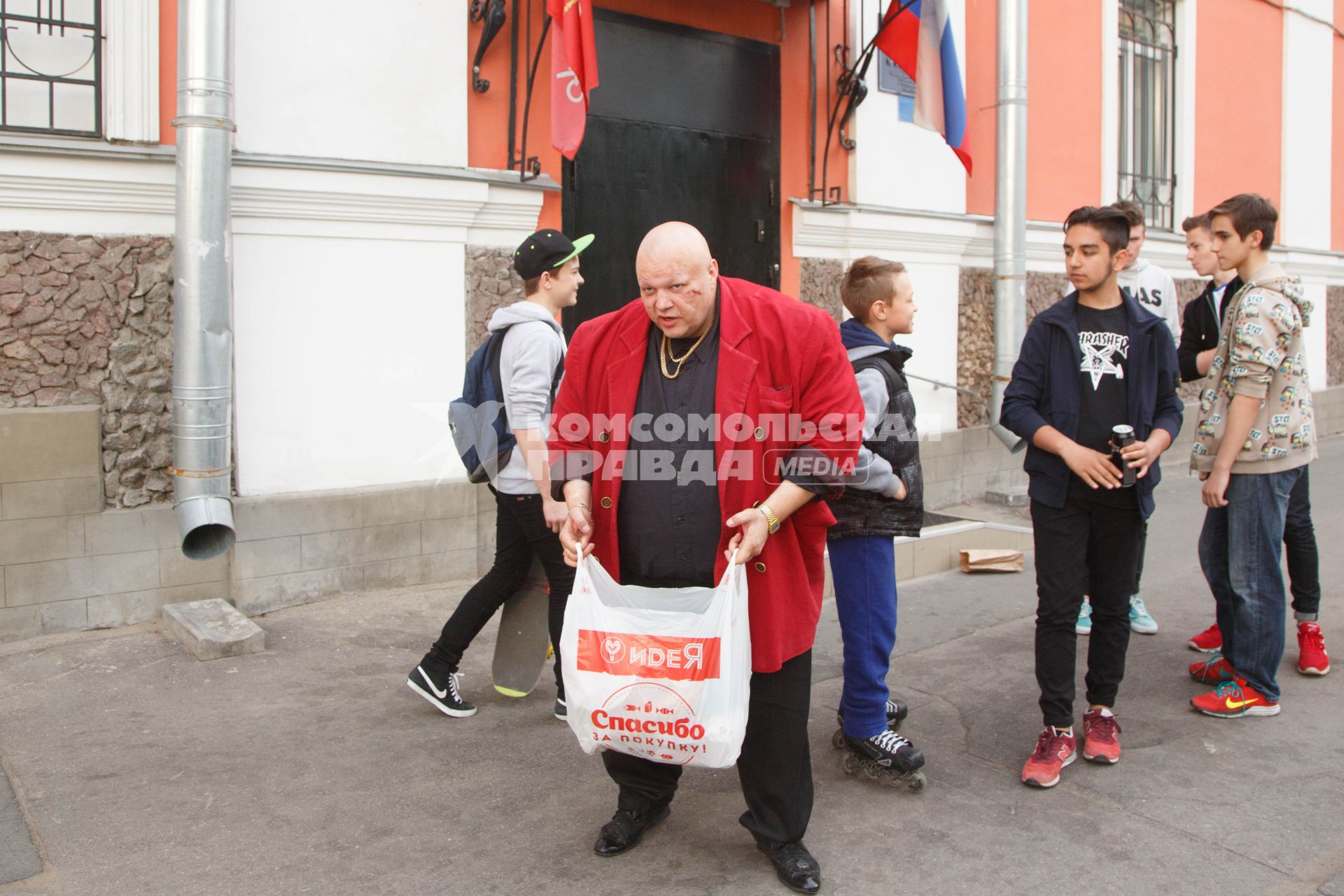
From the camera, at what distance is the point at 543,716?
13.7ft

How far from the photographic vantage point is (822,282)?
25.1ft

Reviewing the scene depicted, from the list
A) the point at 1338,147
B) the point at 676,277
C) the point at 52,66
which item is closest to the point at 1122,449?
the point at 676,277

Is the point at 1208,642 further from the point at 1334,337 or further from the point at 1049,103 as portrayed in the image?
the point at 1334,337

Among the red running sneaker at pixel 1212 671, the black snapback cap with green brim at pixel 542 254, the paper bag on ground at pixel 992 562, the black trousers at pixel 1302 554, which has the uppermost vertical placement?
the black snapback cap with green brim at pixel 542 254

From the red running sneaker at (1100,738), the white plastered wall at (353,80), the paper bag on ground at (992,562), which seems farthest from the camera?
the paper bag on ground at (992,562)

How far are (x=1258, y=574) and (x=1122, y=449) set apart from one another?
1.07 meters

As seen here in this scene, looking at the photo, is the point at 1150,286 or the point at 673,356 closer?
the point at 673,356

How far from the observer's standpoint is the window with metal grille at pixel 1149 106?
998cm

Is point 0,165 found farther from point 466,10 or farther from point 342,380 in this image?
point 466,10

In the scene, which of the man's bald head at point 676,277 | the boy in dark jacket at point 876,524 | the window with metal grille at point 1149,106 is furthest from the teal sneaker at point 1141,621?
the window with metal grille at point 1149,106

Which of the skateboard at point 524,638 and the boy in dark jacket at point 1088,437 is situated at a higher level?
the boy in dark jacket at point 1088,437

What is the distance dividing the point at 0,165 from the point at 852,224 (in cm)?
492

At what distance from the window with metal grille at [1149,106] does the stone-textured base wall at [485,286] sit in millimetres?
6332

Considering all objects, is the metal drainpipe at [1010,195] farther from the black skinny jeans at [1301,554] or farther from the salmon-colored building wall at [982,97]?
the black skinny jeans at [1301,554]
